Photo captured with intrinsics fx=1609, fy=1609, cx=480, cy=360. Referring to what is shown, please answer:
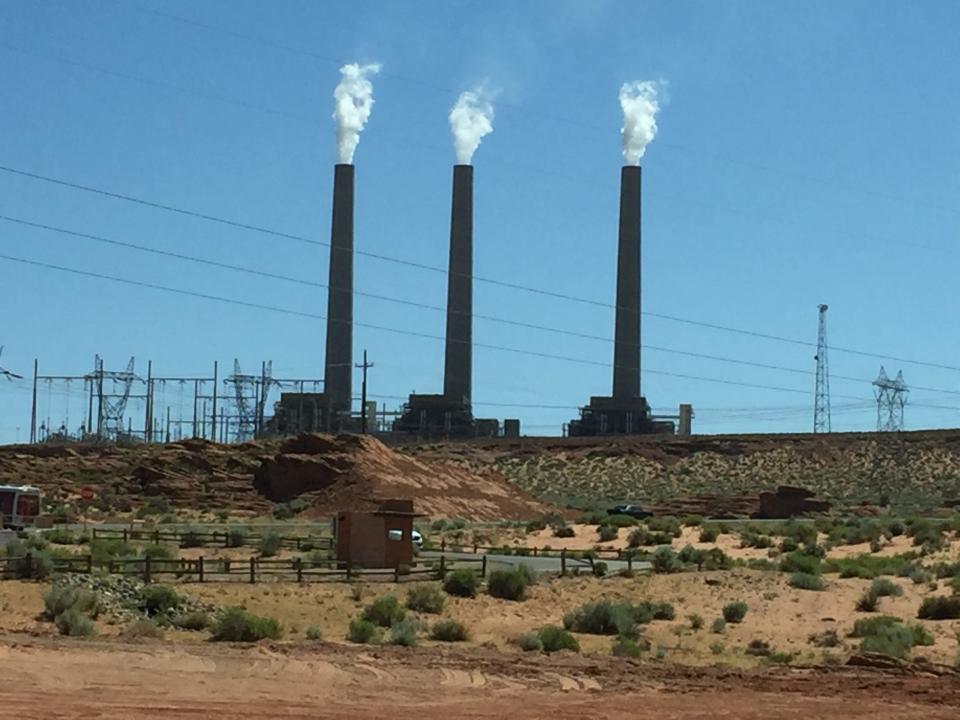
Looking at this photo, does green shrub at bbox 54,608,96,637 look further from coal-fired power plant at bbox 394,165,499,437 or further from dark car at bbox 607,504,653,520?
coal-fired power plant at bbox 394,165,499,437

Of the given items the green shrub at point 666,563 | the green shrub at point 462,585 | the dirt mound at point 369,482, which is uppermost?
the dirt mound at point 369,482

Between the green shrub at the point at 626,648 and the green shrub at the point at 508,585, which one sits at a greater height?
the green shrub at the point at 508,585

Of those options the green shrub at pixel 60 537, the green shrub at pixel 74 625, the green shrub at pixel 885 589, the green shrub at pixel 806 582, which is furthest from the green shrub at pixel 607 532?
the green shrub at pixel 74 625

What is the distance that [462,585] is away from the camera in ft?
147

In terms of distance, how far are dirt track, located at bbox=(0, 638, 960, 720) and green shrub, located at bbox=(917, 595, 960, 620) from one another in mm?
12982

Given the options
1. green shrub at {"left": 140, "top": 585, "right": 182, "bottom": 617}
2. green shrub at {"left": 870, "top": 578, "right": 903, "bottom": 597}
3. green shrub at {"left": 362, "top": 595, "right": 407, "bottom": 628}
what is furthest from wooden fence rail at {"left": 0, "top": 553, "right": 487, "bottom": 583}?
green shrub at {"left": 870, "top": 578, "right": 903, "bottom": 597}

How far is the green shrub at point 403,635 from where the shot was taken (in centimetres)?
3297

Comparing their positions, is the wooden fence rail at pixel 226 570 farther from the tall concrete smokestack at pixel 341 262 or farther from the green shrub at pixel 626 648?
the tall concrete smokestack at pixel 341 262

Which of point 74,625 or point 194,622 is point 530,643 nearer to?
point 194,622

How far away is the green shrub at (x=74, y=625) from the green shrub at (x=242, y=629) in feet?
8.40

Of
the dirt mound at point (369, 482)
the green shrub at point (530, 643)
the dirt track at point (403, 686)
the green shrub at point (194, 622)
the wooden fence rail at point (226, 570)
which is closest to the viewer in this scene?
the dirt track at point (403, 686)

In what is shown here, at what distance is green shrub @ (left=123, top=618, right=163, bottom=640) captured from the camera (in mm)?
32809

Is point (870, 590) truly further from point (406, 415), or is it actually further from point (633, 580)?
point (406, 415)

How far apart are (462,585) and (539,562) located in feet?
38.2
